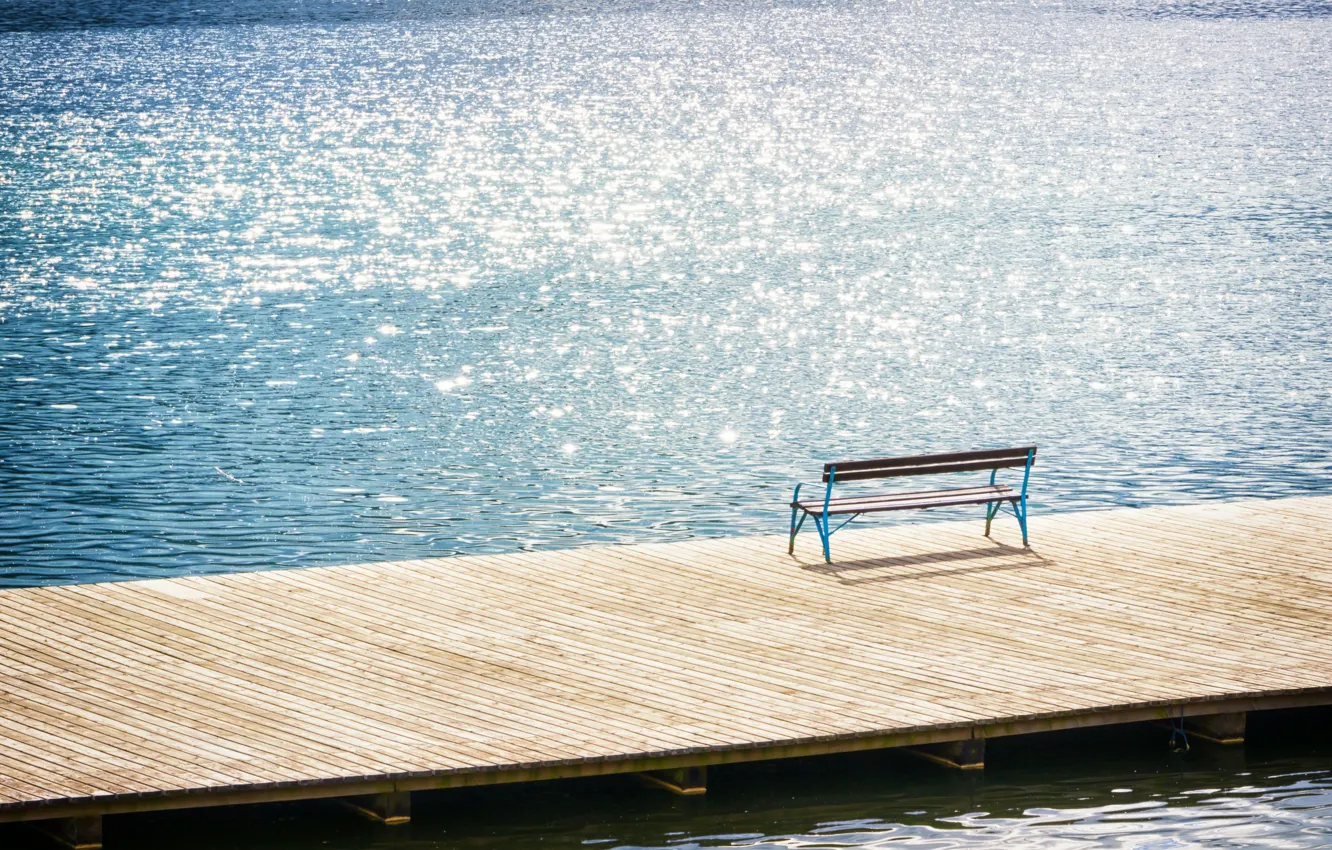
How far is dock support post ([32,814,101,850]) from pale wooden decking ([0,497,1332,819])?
406 millimetres

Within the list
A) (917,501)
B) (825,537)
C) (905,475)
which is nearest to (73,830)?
(825,537)

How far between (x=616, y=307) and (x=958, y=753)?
26719mm

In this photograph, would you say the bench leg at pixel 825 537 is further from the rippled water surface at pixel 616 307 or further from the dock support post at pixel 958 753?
the rippled water surface at pixel 616 307

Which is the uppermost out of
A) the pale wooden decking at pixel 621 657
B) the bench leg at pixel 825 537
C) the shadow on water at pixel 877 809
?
the bench leg at pixel 825 537

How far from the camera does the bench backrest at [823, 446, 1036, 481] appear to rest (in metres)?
16.0

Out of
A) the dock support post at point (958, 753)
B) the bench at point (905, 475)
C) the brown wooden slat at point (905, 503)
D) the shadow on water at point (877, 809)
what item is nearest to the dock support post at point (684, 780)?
the shadow on water at point (877, 809)

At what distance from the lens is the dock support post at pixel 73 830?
38.2ft

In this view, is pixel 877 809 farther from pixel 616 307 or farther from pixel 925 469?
pixel 616 307

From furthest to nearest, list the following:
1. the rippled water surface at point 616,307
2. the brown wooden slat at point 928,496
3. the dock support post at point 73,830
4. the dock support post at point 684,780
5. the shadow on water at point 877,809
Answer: the rippled water surface at point 616,307 → the brown wooden slat at point 928,496 → the dock support post at point 684,780 → the shadow on water at point 877,809 → the dock support post at point 73,830

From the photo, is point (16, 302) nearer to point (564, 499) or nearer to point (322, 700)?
point (564, 499)

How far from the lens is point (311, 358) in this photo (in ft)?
109

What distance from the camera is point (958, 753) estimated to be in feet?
43.3

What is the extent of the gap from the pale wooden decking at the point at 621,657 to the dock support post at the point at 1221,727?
0.45 meters

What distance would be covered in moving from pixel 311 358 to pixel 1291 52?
90.4 metres
